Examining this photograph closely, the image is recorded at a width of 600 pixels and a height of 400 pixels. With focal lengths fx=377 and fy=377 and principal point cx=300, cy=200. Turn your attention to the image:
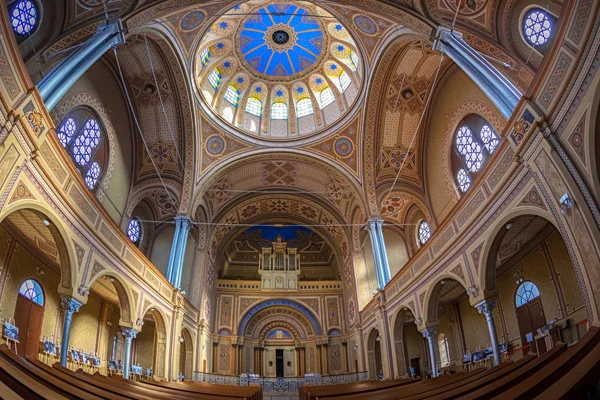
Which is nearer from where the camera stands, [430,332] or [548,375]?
[548,375]

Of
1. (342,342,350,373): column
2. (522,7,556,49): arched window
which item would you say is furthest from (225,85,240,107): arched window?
(342,342,350,373): column

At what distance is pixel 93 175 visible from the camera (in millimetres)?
13867

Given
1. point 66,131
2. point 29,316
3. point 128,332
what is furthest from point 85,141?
point 128,332

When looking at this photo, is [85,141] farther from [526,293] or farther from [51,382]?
[526,293]

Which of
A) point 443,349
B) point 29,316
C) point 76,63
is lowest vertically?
point 443,349

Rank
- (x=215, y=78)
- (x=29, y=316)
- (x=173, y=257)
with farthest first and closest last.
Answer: (x=215, y=78) → (x=173, y=257) → (x=29, y=316)

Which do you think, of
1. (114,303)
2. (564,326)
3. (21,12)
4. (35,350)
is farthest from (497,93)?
(114,303)

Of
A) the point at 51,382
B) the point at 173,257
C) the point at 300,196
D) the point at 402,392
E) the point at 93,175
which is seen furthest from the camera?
the point at 300,196

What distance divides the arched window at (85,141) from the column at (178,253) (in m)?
4.47

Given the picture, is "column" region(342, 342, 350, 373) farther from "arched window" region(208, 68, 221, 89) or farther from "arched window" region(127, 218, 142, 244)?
"arched window" region(208, 68, 221, 89)

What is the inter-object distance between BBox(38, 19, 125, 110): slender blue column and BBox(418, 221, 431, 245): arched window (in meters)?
14.7

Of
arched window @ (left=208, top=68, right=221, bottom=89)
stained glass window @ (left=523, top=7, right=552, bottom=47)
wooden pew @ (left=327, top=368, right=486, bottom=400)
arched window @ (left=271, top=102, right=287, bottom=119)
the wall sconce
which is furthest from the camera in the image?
arched window @ (left=271, top=102, right=287, bottom=119)

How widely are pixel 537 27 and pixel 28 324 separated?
1699 centimetres

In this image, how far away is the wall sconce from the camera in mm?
6340
